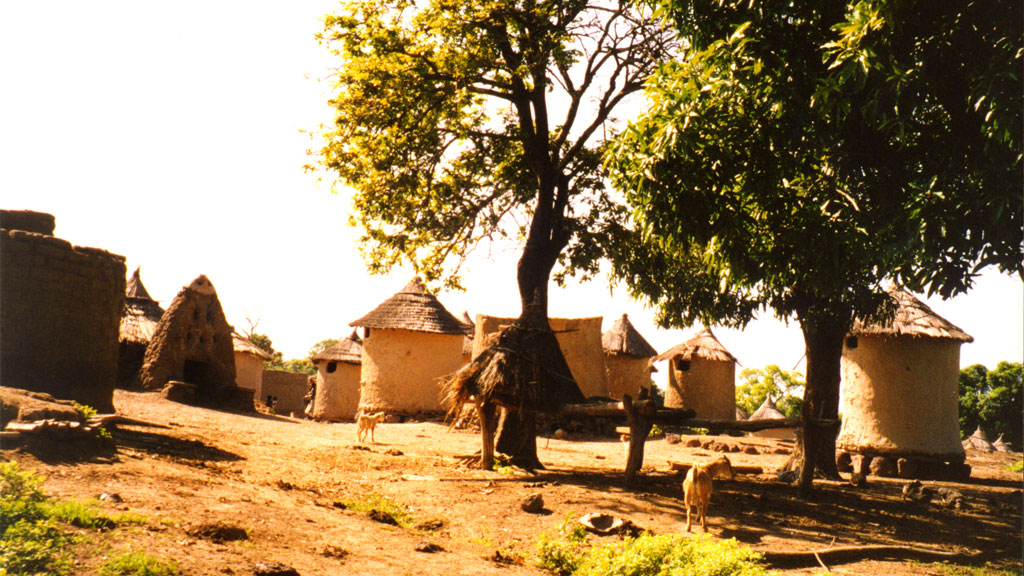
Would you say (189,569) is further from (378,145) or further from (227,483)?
(378,145)

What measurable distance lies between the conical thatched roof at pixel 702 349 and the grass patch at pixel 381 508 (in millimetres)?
17890

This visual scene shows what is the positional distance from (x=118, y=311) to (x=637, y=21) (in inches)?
390

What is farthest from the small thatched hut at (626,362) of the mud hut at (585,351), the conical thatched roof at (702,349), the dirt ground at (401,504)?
the dirt ground at (401,504)

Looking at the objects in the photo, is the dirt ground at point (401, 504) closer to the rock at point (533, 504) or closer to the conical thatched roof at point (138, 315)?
the rock at point (533, 504)

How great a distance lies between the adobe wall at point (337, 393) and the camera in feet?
85.7

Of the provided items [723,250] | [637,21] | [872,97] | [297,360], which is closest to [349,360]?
[637,21]

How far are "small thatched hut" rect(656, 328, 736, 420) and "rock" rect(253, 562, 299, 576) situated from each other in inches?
839

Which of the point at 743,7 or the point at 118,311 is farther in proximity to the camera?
the point at 118,311

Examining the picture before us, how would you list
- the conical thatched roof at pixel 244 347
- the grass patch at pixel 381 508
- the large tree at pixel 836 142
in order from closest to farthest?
the large tree at pixel 836 142 < the grass patch at pixel 381 508 < the conical thatched roof at pixel 244 347

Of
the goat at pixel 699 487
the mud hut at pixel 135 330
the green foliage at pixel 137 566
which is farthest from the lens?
the mud hut at pixel 135 330

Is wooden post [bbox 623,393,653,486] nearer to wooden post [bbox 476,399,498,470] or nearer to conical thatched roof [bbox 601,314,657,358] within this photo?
wooden post [bbox 476,399,498,470]

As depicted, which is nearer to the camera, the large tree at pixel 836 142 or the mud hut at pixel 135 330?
the large tree at pixel 836 142

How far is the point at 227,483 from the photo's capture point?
8039mm

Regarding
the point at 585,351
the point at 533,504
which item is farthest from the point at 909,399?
the point at 533,504
